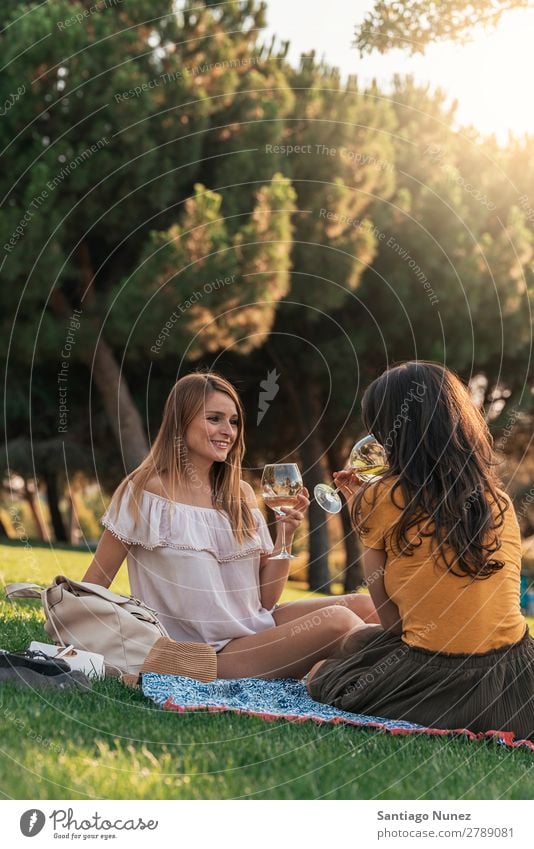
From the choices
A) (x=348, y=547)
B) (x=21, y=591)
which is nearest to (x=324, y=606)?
(x=21, y=591)

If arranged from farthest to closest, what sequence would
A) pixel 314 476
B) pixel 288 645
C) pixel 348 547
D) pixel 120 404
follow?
pixel 348 547
pixel 314 476
pixel 120 404
pixel 288 645

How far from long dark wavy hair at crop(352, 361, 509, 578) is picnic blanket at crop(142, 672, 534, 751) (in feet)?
2.24

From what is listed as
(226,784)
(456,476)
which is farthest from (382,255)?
(226,784)

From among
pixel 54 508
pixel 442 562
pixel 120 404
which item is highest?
pixel 120 404

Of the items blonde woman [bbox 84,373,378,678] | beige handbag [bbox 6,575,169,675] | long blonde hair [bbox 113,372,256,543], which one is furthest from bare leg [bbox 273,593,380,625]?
beige handbag [bbox 6,575,169,675]

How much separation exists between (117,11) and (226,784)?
1385cm

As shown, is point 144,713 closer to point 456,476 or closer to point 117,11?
point 456,476

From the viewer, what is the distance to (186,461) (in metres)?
5.20

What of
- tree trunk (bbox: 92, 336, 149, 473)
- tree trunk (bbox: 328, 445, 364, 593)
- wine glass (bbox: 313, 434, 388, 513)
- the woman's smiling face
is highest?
tree trunk (bbox: 92, 336, 149, 473)

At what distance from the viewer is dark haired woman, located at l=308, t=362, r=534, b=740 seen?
407cm

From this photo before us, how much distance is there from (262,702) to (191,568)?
840 millimetres

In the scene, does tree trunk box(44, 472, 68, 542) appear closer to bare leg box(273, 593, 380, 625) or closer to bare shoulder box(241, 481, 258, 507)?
bare shoulder box(241, 481, 258, 507)

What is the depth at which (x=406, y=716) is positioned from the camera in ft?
13.8

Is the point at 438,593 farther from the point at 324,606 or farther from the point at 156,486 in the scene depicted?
the point at 156,486
